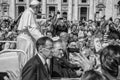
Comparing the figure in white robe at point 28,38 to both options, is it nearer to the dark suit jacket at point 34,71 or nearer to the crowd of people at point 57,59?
the crowd of people at point 57,59

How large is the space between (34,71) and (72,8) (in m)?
57.3

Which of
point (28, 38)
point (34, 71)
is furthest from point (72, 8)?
point (34, 71)

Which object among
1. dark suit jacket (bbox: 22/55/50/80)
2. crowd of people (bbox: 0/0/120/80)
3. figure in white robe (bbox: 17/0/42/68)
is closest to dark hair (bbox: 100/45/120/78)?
crowd of people (bbox: 0/0/120/80)

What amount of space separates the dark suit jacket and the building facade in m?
54.3

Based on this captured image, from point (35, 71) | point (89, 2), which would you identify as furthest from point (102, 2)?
point (35, 71)

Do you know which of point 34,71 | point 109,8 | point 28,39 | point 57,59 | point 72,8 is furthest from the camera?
point 72,8

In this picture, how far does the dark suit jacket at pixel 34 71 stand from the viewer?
15.3 feet

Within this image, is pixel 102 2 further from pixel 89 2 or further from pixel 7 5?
pixel 7 5

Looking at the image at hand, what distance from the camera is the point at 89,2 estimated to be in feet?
203

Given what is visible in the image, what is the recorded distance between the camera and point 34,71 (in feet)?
15.4

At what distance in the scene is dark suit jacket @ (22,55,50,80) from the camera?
184 inches

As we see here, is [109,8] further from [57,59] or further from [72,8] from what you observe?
[57,59]

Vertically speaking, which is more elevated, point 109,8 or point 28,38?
point 109,8

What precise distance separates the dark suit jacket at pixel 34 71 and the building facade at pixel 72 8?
178 ft
